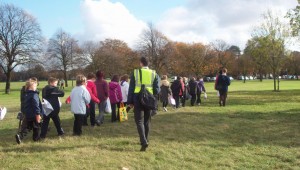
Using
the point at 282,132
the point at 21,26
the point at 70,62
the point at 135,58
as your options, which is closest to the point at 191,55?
the point at 135,58

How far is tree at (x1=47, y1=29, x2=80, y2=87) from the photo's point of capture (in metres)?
67.5

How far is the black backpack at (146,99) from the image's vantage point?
7547 mm

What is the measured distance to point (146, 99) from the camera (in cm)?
759

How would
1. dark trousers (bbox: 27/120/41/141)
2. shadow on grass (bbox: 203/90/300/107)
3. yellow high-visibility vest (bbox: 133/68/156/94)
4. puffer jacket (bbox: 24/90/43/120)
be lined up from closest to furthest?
yellow high-visibility vest (bbox: 133/68/156/94)
puffer jacket (bbox: 24/90/43/120)
dark trousers (bbox: 27/120/41/141)
shadow on grass (bbox: 203/90/300/107)

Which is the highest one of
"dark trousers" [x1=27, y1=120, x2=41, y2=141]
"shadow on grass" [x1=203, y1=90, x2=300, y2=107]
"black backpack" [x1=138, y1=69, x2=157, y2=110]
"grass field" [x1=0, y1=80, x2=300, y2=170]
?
"black backpack" [x1=138, y1=69, x2=157, y2=110]

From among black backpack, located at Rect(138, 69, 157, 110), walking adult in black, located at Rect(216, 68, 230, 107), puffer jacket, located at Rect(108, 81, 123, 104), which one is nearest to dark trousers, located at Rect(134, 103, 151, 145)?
black backpack, located at Rect(138, 69, 157, 110)

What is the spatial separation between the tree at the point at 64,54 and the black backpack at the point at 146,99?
61959 millimetres

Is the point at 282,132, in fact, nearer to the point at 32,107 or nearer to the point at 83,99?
the point at 83,99

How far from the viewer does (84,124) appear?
1123 centimetres

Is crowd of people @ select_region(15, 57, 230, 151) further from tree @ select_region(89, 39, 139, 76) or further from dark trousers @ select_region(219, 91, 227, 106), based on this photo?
tree @ select_region(89, 39, 139, 76)

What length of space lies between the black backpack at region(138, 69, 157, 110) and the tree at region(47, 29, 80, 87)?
6196cm

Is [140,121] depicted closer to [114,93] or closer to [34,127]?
[34,127]

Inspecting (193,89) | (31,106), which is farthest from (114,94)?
(193,89)

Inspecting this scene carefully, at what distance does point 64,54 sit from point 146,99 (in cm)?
6259
